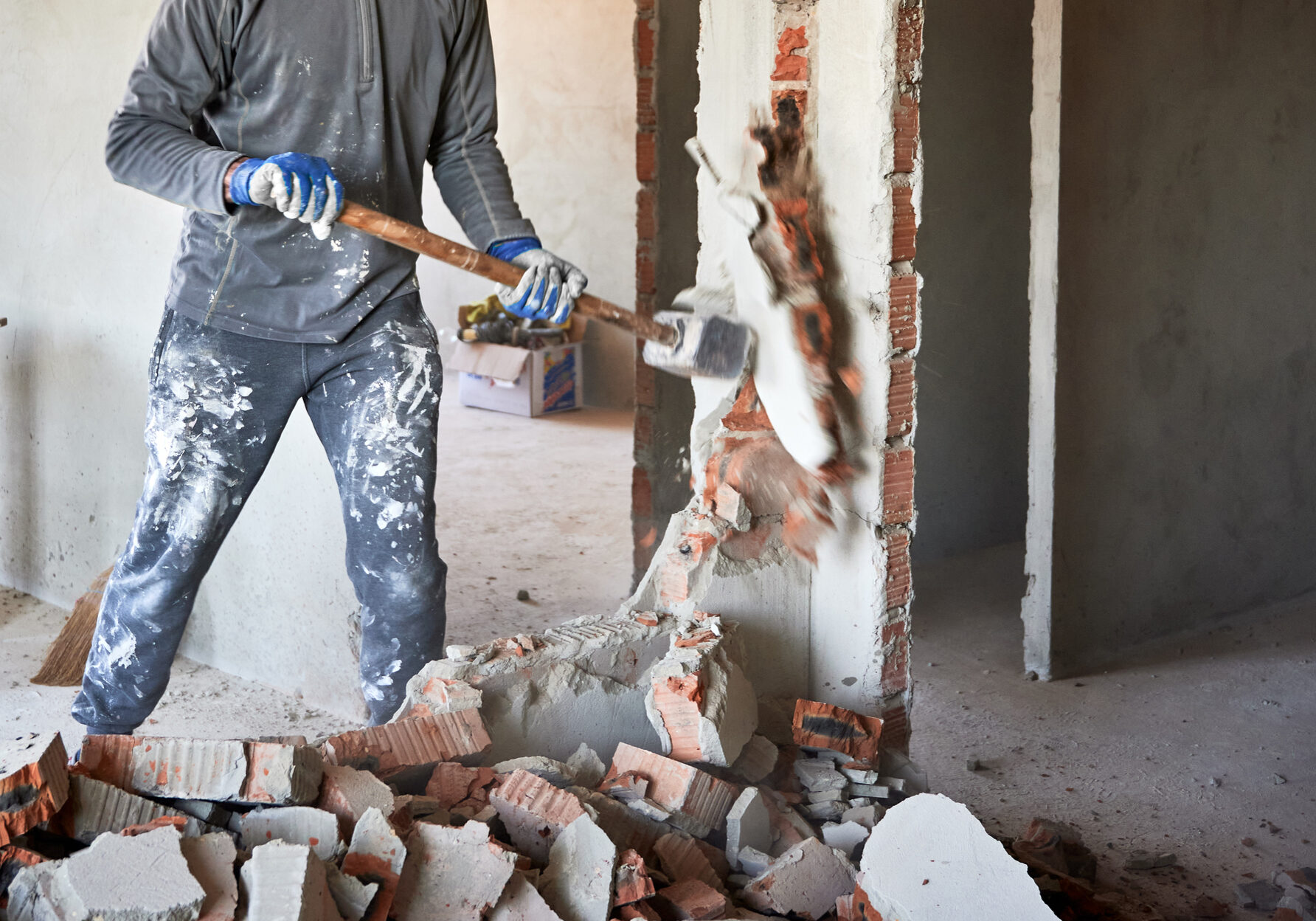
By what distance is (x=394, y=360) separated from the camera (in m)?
2.76

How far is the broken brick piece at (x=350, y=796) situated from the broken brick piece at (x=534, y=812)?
220 millimetres

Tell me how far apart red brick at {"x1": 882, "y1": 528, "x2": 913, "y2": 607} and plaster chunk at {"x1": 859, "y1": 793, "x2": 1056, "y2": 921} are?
2.34ft

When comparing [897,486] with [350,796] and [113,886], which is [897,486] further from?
[113,886]

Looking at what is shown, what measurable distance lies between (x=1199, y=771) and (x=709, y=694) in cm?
175

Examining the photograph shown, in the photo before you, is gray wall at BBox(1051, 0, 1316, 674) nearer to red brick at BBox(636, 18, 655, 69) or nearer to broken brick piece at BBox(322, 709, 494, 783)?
red brick at BBox(636, 18, 655, 69)

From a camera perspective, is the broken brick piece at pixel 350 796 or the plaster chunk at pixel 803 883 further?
the plaster chunk at pixel 803 883

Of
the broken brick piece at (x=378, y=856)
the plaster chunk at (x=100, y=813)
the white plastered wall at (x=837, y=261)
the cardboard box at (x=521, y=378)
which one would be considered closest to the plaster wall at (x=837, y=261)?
the white plastered wall at (x=837, y=261)

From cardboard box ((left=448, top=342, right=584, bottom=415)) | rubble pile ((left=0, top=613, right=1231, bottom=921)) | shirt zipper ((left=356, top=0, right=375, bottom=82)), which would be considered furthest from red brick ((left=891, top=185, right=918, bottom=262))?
cardboard box ((left=448, top=342, right=584, bottom=415))

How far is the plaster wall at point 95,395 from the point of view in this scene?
3861 mm

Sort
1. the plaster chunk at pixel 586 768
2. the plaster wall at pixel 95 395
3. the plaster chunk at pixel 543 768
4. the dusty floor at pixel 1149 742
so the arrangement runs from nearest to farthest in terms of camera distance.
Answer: the plaster chunk at pixel 543 768, the plaster chunk at pixel 586 768, the dusty floor at pixel 1149 742, the plaster wall at pixel 95 395

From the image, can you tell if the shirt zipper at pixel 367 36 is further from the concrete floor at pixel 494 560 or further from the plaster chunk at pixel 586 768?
the concrete floor at pixel 494 560

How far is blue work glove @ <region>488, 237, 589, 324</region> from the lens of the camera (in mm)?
2686

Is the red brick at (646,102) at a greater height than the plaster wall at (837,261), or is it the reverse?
the red brick at (646,102)

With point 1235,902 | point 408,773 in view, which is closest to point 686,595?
point 408,773
